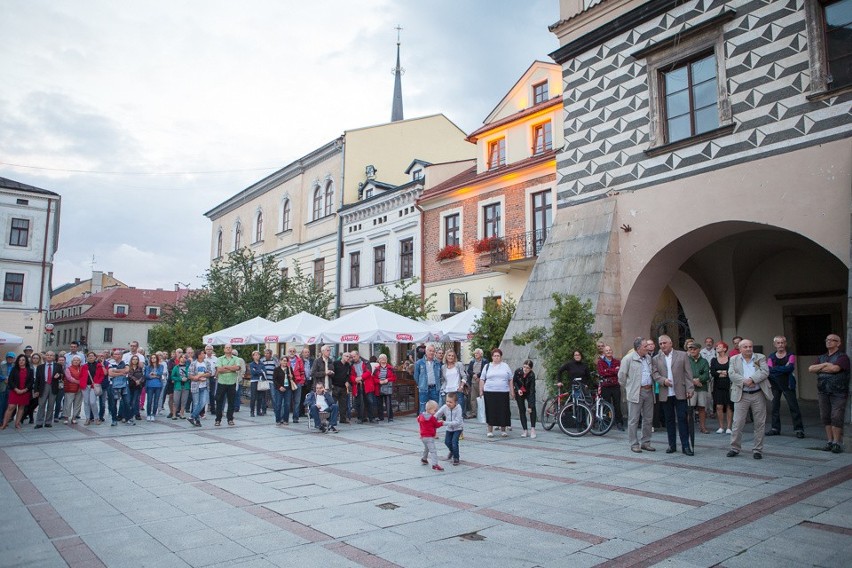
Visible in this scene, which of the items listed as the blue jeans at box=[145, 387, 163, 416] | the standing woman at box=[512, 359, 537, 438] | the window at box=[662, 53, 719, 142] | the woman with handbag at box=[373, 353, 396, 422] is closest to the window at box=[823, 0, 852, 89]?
the window at box=[662, 53, 719, 142]

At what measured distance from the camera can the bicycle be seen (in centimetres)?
1120

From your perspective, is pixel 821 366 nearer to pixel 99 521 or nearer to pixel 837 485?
pixel 837 485

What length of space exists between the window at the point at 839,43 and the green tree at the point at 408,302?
1491 cm

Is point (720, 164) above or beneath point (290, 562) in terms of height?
above

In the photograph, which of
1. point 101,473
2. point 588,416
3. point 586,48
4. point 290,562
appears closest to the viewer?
point 290,562

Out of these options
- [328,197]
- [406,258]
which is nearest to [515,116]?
[406,258]

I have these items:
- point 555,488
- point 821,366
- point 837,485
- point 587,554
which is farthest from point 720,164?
point 587,554

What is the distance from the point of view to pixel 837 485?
680cm

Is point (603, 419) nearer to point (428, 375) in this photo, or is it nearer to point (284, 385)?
point (428, 375)

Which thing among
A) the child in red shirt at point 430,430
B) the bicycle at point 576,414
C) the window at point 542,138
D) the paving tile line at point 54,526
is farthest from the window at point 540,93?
the paving tile line at point 54,526

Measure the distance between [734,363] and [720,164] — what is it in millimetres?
4517

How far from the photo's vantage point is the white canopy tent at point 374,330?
1533 cm

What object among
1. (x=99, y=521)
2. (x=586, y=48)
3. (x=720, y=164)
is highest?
(x=586, y=48)

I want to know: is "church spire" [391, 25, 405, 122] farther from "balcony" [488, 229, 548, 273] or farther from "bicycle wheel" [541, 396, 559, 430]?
"bicycle wheel" [541, 396, 559, 430]
